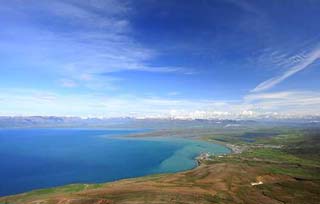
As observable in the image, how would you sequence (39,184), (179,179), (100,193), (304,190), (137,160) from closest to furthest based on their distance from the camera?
1. (100,193)
2. (304,190)
3. (179,179)
4. (39,184)
5. (137,160)

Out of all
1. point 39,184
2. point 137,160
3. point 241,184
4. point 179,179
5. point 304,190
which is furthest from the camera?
point 137,160

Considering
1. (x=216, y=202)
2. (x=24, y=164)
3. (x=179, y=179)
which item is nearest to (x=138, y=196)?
(x=216, y=202)

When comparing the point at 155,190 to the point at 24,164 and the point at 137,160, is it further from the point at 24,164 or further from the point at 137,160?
the point at 24,164

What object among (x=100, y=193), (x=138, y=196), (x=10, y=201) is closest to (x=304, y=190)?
(x=138, y=196)

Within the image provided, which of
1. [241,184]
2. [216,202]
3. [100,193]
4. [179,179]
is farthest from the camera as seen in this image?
[179,179]

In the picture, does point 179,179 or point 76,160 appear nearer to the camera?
point 179,179

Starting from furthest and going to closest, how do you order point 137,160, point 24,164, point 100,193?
point 137,160, point 24,164, point 100,193

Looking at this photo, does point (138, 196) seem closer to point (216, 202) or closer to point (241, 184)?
point (216, 202)

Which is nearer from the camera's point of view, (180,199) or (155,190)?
(180,199)
